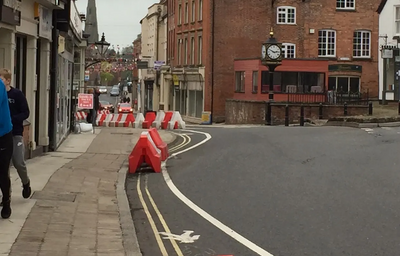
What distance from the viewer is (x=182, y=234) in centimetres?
906

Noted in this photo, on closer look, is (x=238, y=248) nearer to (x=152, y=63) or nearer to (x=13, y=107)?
(x=13, y=107)

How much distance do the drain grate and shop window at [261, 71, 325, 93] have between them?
104 feet

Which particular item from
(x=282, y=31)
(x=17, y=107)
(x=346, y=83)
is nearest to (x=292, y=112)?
(x=346, y=83)

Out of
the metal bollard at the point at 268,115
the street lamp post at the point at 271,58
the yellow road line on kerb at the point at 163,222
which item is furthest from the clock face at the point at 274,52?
the yellow road line on kerb at the point at 163,222

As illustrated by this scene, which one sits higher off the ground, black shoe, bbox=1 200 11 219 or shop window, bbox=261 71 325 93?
shop window, bbox=261 71 325 93

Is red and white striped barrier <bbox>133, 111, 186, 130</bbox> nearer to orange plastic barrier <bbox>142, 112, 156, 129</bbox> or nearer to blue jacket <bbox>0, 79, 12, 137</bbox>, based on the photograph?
orange plastic barrier <bbox>142, 112, 156, 129</bbox>

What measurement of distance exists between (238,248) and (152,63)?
61.6 m

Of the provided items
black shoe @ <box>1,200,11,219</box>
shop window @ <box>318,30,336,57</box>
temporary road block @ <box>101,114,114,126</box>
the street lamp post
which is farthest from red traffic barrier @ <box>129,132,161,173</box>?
shop window @ <box>318,30,336,57</box>

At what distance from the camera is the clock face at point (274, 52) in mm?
39000

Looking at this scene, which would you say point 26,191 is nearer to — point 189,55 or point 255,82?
point 255,82

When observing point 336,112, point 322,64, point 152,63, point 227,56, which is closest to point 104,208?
point 336,112

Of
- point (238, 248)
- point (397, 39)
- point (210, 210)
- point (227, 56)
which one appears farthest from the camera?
point (227, 56)

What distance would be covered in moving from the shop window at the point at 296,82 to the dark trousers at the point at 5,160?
112 ft

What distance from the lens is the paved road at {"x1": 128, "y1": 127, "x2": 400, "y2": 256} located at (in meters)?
8.43
